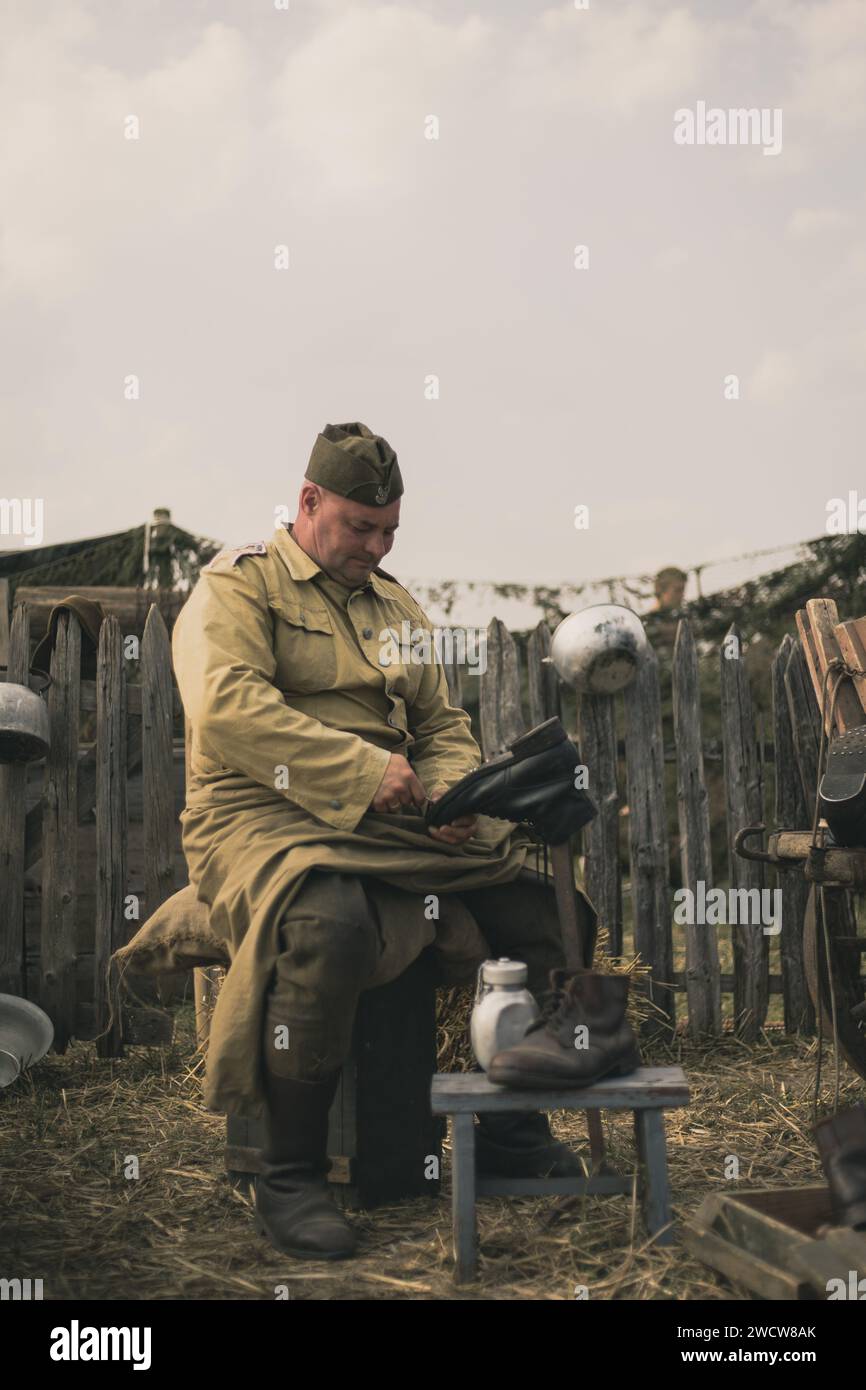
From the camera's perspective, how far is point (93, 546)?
854 cm

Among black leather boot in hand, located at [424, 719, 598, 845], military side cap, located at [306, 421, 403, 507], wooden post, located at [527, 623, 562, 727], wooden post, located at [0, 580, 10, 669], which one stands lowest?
black leather boot in hand, located at [424, 719, 598, 845]

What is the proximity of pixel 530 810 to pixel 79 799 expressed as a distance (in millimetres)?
3059

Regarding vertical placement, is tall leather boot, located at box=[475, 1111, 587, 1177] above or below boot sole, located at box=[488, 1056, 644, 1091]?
below

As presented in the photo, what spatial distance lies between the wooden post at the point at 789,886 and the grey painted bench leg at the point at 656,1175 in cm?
264

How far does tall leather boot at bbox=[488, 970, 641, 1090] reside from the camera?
2.86m

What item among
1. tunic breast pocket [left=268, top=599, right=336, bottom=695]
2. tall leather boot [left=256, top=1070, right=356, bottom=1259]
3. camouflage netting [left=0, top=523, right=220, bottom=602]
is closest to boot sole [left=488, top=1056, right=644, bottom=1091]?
tall leather boot [left=256, top=1070, right=356, bottom=1259]

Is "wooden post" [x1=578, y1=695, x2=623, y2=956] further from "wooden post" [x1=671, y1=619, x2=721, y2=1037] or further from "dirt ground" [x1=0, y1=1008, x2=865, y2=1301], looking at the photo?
"dirt ground" [x1=0, y1=1008, x2=865, y2=1301]

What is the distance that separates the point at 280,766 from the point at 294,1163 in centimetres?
99

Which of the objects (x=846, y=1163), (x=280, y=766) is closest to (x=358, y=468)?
(x=280, y=766)

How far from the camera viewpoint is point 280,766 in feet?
11.1

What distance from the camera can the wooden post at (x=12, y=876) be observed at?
5.32m

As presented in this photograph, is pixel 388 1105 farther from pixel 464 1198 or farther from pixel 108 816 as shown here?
pixel 108 816

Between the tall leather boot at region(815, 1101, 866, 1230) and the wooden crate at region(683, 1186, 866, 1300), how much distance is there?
5 centimetres
